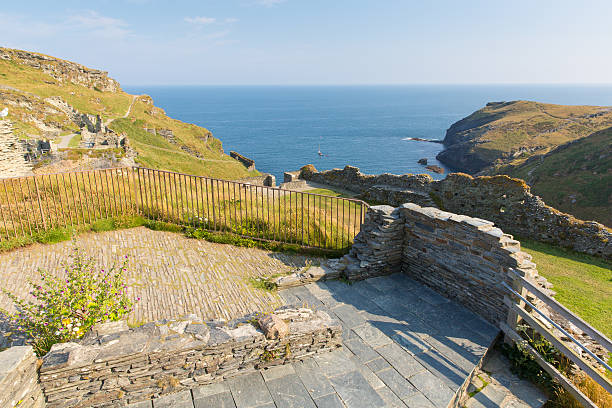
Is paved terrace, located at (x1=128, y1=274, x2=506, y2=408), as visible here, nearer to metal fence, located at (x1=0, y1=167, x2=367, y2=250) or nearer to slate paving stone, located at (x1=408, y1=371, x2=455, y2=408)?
slate paving stone, located at (x1=408, y1=371, x2=455, y2=408)

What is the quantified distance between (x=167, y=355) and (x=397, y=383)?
342 centimetres

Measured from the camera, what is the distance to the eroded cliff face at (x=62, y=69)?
212 ft

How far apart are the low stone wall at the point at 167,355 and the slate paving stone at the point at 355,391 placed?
68 cm

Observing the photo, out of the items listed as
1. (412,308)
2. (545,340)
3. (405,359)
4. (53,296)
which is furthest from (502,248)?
(53,296)

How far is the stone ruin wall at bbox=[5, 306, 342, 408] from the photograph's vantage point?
4.53 m

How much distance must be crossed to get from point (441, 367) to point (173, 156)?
43.8 m

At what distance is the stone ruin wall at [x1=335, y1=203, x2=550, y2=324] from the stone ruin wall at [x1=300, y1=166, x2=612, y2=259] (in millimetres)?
7778

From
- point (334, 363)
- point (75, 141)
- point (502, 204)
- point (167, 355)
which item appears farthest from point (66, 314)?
point (75, 141)

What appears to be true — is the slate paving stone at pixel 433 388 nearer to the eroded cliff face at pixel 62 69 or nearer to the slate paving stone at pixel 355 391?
the slate paving stone at pixel 355 391

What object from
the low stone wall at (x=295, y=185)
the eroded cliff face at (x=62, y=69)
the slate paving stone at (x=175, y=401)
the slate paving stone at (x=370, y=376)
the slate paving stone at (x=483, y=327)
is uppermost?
the eroded cliff face at (x=62, y=69)

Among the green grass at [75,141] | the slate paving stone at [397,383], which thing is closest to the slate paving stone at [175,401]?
the slate paving stone at [397,383]

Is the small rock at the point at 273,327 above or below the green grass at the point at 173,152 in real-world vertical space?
above

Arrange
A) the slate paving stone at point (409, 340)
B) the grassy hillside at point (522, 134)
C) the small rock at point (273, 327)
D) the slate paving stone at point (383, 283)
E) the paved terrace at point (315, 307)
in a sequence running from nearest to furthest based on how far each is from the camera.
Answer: the paved terrace at point (315, 307) < the small rock at point (273, 327) < the slate paving stone at point (409, 340) < the slate paving stone at point (383, 283) < the grassy hillside at point (522, 134)

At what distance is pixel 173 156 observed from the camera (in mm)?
44750
